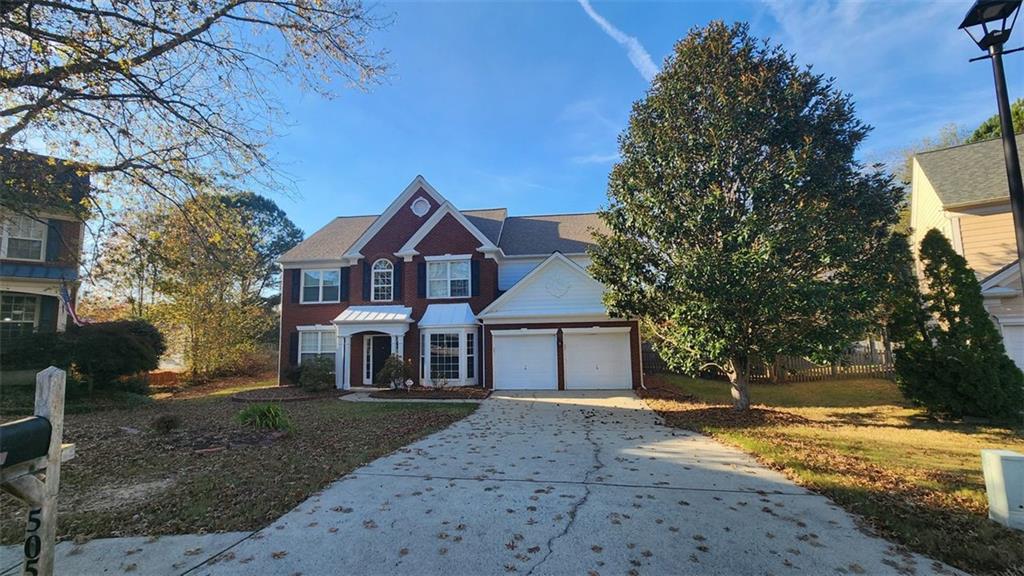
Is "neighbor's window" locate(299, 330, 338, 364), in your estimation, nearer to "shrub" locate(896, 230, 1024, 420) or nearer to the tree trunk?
the tree trunk

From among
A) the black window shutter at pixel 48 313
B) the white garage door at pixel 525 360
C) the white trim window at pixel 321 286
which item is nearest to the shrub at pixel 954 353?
the white garage door at pixel 525 360

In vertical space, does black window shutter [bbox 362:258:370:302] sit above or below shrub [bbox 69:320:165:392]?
above

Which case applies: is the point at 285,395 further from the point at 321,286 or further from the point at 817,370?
the point at 817,370

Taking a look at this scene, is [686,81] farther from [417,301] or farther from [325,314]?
[325,314]

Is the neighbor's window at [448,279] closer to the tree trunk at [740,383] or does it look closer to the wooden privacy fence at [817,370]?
the tree trunk at [740,383]

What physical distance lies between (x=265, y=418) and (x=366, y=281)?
11.2 m

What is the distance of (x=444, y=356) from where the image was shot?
Answer: 1825 centimetres

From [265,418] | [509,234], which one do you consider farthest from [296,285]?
[265,418]

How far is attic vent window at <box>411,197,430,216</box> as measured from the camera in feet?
65.6

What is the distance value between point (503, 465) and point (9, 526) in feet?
18.4

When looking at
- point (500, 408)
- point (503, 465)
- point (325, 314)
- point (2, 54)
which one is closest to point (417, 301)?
point (325, 314)

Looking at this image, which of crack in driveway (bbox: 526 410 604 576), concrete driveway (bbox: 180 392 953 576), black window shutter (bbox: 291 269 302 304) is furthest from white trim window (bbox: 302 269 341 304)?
crack in driveway (bbox: 526 410 604 576)

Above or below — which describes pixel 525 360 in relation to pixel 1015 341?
below

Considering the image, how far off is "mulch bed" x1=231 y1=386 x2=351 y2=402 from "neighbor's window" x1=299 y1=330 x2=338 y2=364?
6.11 ft
